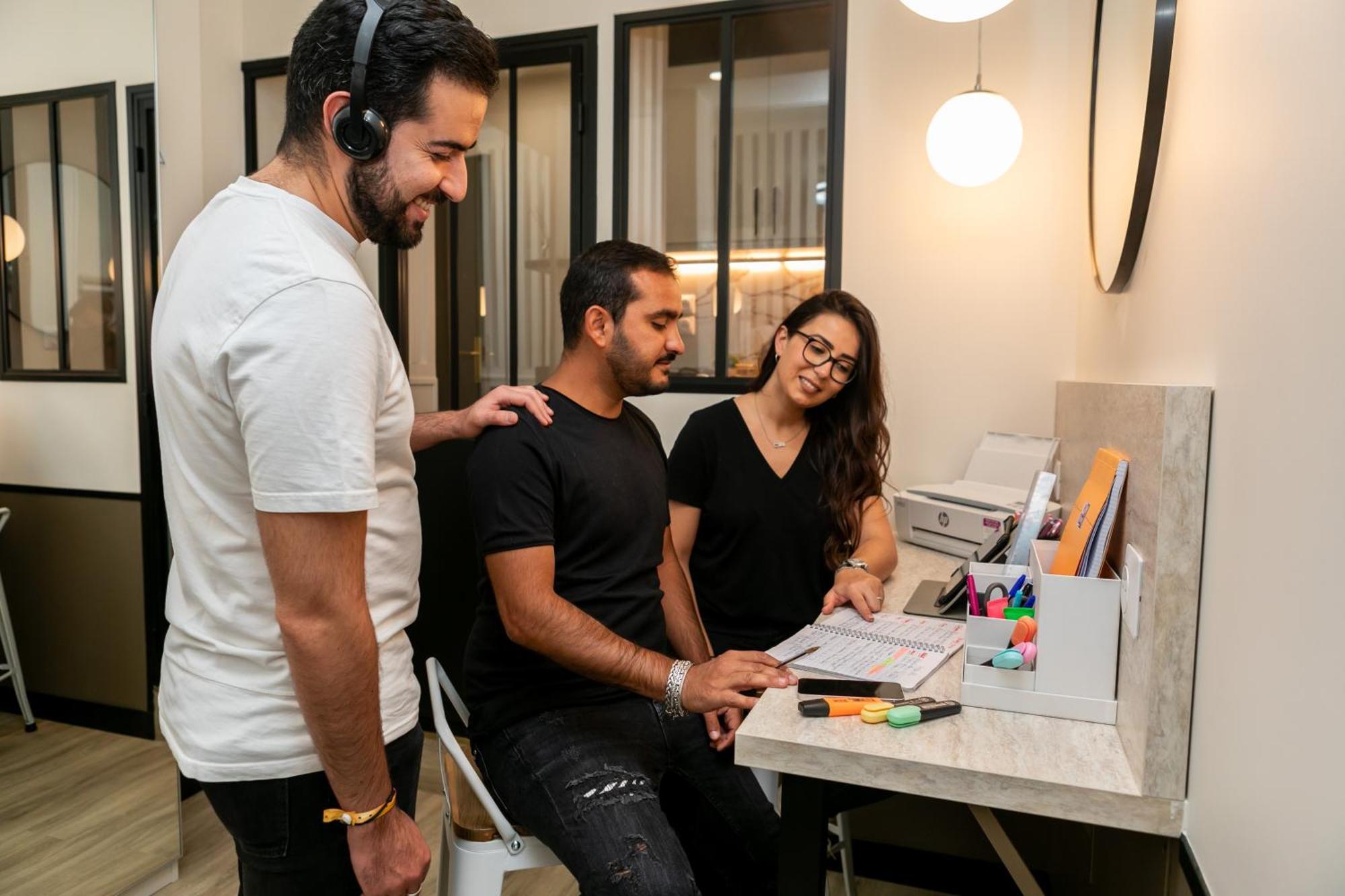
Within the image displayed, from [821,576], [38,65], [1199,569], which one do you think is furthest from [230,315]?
[38,65]

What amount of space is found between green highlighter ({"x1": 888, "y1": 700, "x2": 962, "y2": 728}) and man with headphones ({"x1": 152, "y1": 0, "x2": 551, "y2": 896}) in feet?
1.96

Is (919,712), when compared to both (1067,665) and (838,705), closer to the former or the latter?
(838,705)

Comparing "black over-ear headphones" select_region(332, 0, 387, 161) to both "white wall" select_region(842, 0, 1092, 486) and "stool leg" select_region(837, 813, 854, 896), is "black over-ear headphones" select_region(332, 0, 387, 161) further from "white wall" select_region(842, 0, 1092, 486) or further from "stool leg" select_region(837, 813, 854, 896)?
"white wall" select_region(842, 0, 1092, 486)

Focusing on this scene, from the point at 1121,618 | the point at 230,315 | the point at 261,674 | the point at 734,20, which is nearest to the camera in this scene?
the point at 230,315

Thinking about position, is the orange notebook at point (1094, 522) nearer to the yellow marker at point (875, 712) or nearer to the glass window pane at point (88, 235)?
the yellow marker at point (875, 712)

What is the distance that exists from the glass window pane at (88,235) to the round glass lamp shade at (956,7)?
6.22 feet

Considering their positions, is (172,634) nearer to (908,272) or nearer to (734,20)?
(908,272)

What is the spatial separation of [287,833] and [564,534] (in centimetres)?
69

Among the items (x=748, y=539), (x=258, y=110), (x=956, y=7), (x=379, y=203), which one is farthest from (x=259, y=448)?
(x=258, y=110)

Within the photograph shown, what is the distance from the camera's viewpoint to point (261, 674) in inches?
38.7

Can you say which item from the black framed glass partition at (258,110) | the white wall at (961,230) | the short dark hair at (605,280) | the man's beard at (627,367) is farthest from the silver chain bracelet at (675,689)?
the black framed glass partition at (258,110)

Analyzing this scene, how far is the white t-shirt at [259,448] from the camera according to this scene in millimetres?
850

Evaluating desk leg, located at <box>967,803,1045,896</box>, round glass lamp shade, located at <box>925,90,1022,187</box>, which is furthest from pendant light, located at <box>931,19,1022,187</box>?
desk leg, located at <box>967,803,1045,896</box>

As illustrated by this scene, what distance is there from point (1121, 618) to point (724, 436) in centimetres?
109
